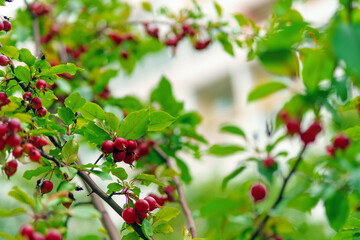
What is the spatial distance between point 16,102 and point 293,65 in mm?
549

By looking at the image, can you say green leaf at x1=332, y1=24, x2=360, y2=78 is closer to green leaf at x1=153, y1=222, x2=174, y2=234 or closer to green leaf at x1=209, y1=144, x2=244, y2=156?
green leaf at x1=153, y1=222, x2=174, y2=234

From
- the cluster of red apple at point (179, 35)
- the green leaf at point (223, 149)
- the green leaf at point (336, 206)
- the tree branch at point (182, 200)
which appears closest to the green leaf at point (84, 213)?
the green leaf at point (336, 206)

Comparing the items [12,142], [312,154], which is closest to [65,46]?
[12,142]

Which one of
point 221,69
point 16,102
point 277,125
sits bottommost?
point 277,125

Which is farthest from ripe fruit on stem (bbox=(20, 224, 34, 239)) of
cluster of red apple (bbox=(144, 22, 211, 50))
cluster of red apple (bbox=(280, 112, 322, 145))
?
cluster of red apple (bbox=(144, 22, 211, 50))

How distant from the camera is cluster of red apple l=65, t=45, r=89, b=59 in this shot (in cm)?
194

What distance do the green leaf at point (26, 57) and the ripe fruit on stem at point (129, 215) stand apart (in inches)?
15.0

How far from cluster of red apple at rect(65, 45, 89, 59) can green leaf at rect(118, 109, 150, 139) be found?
1203 mm

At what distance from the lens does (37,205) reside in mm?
643

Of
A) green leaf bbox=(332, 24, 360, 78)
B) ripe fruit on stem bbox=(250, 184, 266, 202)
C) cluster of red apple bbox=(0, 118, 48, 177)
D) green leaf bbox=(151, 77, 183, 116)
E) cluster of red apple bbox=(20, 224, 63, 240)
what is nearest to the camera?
green leaf bbox=(332, 24, 360, 78)

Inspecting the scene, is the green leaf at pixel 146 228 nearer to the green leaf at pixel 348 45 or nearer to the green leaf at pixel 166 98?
the green leaf at pixel 348 45

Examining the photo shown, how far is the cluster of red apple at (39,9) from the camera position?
1.78 metres

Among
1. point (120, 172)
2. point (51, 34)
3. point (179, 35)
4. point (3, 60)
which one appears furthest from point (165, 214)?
point (51, 34)

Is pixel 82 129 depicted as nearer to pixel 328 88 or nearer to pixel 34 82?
pixel 34 82
